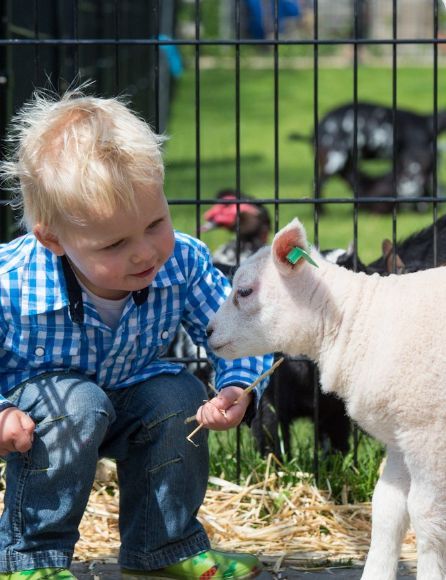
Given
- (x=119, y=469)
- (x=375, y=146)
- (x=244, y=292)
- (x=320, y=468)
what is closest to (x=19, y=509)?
(x=119, y=469)

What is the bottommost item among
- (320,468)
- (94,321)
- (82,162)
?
(320,468)

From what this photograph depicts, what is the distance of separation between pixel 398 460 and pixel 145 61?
10943 millimetres

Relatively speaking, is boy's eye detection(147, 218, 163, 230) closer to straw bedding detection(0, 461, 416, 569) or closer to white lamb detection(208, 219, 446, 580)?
white lamb detection(208, 219, 446, 580)

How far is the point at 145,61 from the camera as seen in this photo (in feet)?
43.6

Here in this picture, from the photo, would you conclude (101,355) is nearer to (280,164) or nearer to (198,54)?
(198,54)

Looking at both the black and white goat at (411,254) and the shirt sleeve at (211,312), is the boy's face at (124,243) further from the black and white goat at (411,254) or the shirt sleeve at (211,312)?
the black and white goat at (411,254)

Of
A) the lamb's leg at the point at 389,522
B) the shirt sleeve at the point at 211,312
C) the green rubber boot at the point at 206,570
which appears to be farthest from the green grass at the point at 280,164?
the lamb's leg at the point at 389,522

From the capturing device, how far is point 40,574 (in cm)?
285

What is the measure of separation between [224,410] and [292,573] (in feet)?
2.23

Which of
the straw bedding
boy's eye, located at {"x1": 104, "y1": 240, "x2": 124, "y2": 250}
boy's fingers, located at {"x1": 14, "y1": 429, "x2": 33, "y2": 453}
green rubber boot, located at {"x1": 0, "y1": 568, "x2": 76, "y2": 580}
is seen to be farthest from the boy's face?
A: the straw bedding

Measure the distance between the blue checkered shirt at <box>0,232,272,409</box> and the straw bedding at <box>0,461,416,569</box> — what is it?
2.24 feet

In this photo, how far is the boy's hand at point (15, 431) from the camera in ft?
9.02

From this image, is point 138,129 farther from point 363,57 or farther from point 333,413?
point 363,57

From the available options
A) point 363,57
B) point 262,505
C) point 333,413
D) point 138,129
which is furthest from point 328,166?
point 363,57
